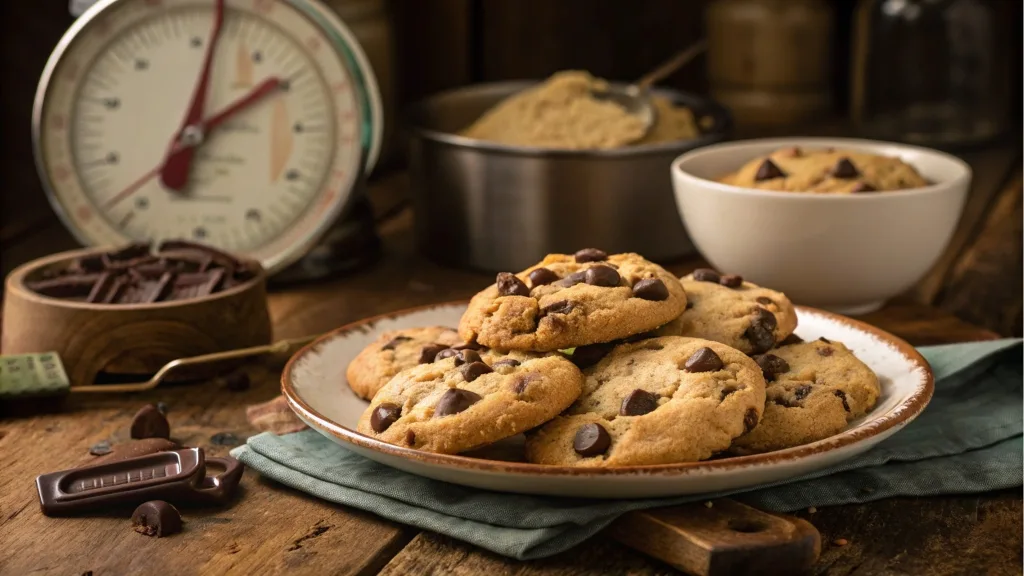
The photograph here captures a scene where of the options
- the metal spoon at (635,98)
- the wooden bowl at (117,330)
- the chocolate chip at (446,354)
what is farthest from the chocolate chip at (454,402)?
the metal spoon at (635,98)

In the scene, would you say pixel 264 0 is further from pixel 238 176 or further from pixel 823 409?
pixel 823 409

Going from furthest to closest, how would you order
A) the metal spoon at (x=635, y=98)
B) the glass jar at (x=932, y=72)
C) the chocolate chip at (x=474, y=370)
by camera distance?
the glass jar at (x=932, y=72) < the metal spoon at (x=635, y=98) < the chocolate chip at (x=474, y=370)

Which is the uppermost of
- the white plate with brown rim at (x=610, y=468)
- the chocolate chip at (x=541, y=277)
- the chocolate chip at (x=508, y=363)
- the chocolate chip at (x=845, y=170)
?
the chocolate chip at (x=541, y=277)

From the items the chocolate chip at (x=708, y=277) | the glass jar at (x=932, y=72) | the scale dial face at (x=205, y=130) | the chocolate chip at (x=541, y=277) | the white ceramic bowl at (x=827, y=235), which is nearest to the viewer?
the chocolate chip at (x=541, y=277)

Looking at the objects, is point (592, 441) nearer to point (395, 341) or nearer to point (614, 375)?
point (614, 375)

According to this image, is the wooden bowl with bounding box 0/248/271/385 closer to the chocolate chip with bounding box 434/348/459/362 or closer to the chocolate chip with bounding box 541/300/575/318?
the chocolate chip with bounding box 434/348/459/362

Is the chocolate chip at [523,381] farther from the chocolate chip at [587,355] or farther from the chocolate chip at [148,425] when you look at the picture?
the chocolate chip at [148,425]

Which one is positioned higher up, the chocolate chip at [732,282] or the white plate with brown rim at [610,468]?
the chocolate chip at [732,282]
